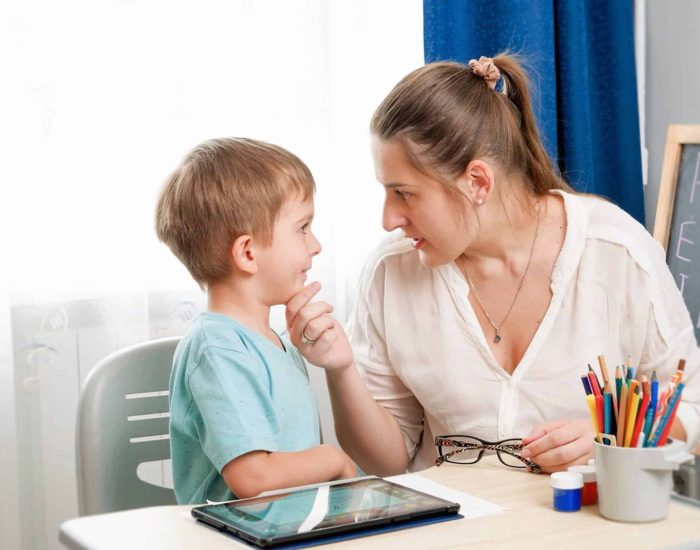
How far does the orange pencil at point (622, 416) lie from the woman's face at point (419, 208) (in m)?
0.52

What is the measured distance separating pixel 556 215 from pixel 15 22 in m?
1.09

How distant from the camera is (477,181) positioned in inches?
62.3

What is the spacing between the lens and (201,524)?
3.62 ft

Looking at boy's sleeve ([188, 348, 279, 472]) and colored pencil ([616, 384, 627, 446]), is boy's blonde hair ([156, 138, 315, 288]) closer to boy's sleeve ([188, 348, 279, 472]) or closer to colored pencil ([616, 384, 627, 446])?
boy's sleeve ([188, 348, 279, 472])

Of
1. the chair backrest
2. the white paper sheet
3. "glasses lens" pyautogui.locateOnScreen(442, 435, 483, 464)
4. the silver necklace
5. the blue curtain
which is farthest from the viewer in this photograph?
the blue curtain

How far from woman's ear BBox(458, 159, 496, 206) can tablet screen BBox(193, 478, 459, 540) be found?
551 millimetres

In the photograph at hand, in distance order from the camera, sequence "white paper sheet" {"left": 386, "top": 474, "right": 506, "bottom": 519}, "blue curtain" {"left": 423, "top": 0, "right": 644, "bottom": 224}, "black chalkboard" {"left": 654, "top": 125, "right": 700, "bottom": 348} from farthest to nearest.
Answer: "blue curtain" {"left": 423, "top": 0, "right": 644, "bottom": 224} → "black chalkboard" {"left": 654, "top": 125, "right": 700, "bottom": 348} → "white paper sheet" {"left": 386, "top": 474, "right": 506, "bottom": 519}

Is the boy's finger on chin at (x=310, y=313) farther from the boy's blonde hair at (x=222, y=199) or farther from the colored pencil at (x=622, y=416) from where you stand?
the colored pencil at (x=622, y=416)

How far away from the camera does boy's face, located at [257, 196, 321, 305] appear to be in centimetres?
141

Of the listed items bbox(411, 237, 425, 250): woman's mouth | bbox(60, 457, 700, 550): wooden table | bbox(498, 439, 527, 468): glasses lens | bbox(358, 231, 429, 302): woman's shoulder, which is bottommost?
bbox(60, 457, 700, 550): wooden table

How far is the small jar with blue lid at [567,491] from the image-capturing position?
1.11 metres

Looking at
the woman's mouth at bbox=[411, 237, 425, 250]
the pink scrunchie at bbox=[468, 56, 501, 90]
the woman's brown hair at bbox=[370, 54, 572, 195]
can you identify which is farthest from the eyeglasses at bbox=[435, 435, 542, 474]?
the pink scrunchie at bbox=[468, 56, 501, 90]

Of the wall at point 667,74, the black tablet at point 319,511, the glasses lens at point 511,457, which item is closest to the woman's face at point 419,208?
the glasses lens at point 511,457

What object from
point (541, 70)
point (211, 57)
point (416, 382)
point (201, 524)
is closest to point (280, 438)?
point (201, 524)
